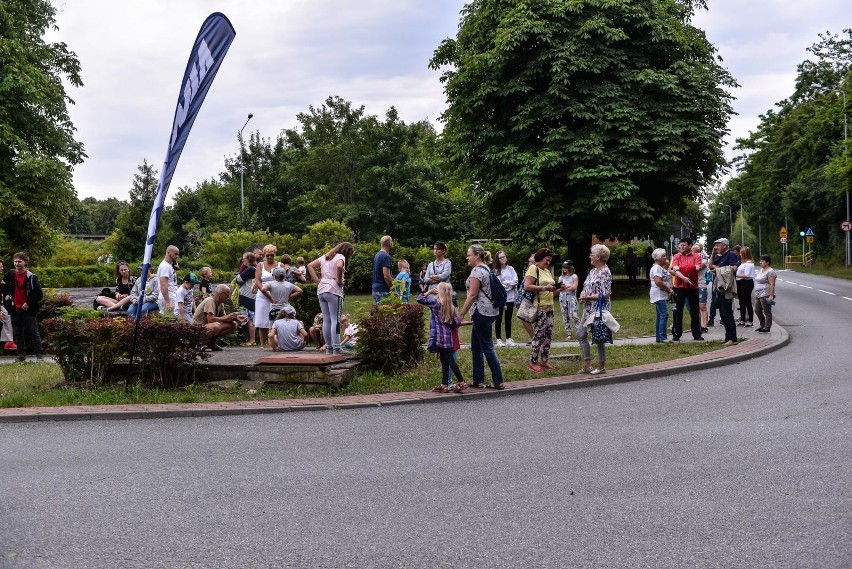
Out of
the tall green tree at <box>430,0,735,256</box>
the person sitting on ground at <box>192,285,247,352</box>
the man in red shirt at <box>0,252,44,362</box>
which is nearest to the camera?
the person sitting on ground at <box>192,285,247,352</box>

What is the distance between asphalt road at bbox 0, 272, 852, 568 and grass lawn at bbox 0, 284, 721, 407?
115 centimetres

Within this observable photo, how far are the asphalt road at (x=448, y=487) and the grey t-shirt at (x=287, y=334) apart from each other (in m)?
3.36

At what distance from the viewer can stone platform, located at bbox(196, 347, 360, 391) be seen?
11.3 metres

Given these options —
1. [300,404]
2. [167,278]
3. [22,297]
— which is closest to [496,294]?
[300,404]

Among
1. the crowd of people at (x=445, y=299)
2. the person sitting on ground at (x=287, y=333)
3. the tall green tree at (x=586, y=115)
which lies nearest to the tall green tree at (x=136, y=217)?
the tall green tree at (x=586, y=115)

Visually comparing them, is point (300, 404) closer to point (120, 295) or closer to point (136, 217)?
point (120, 295)

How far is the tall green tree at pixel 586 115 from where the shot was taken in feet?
96.7

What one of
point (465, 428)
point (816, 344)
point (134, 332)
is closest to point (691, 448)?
point (465, 428)

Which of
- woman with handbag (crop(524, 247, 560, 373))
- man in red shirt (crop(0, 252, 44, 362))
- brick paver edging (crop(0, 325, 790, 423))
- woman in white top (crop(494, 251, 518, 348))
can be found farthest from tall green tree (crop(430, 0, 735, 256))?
man in red shirt (crop(0, 252, 44, 362))

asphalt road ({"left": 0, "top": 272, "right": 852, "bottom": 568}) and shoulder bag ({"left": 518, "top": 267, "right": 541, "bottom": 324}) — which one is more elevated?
shoulder bag ({"left": 518, "top": 267, "right": 541, "bottom": 324})

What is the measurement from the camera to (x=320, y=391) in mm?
11234

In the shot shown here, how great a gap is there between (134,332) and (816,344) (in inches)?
471

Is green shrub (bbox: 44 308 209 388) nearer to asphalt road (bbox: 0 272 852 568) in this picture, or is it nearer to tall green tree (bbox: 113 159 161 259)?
asphalt road (bbox: 0 272 852 568)

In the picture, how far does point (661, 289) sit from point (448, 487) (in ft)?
36.3
